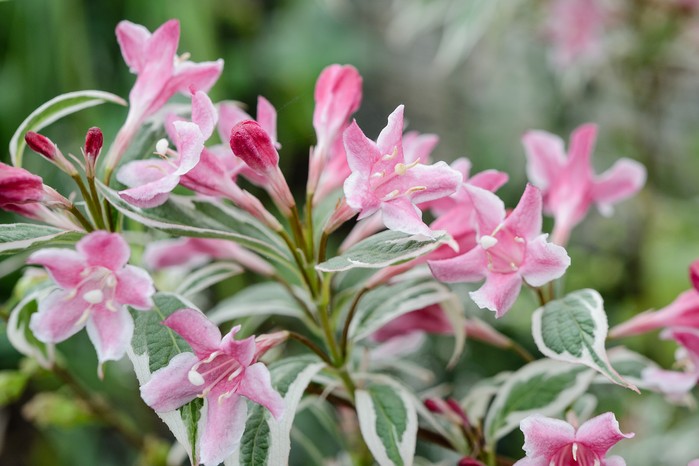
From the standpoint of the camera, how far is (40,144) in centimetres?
43

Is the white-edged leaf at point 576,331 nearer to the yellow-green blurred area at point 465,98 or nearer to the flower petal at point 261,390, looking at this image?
the flower petal at point 261,390

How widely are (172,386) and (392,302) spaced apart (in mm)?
194

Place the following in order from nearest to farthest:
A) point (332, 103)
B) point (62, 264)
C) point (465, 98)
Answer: point (62, 264) → point (332, 103) → point (465, 98)

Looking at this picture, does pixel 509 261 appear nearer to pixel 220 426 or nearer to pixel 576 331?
pixel 576 331

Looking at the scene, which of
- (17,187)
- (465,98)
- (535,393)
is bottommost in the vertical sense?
(465,98)

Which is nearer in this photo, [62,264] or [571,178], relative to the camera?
[62,264]

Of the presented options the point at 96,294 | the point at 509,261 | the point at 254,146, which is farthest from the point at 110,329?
the point at 509,261

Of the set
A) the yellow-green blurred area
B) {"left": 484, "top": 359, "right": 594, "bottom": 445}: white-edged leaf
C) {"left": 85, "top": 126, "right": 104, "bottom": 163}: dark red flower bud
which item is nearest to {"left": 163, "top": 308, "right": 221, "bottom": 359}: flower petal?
{"left": 85, "top": 126, "right": 104, "bottom": 163}: dark red flower bud

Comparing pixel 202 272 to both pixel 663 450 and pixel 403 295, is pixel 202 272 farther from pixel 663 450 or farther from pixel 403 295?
pixel 663 450

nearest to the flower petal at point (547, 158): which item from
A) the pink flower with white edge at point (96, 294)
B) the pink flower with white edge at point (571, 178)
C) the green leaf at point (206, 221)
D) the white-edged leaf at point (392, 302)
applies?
the pink flower with white edge at point (571, 178)

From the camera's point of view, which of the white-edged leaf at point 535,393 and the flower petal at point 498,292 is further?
the white-edged leaf at point 535,393

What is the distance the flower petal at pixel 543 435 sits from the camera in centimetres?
40

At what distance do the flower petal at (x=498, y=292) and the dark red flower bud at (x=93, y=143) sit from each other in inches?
8.7

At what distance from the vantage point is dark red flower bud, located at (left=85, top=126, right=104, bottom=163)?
1.38 ft
